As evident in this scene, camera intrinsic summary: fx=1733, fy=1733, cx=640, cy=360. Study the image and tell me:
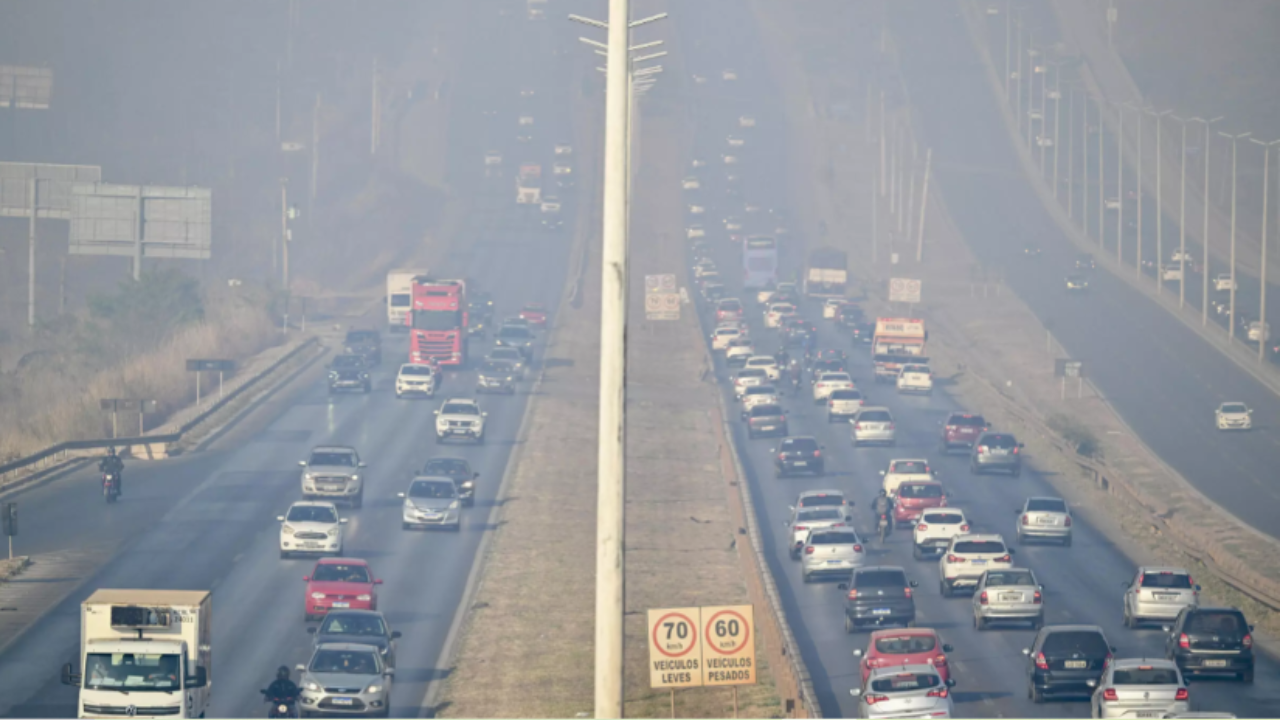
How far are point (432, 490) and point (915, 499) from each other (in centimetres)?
1569

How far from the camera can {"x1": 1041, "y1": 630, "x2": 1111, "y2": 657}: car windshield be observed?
3222cm

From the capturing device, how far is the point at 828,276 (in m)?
124

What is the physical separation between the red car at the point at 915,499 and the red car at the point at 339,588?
2044 cm

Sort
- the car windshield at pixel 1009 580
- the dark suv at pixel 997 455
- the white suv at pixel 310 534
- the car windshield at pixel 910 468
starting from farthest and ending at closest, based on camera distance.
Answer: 1. the dark suv at pixel 997 455
2. the car windshield at pixel 910 468
3. the white suv at pixel 310 534
4. the car windshield at pixel 1009 580

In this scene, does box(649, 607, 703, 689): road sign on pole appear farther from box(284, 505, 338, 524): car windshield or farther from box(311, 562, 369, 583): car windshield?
box(284, 505, 338, 524): car windshield

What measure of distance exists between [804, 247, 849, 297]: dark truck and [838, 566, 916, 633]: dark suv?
82.5m

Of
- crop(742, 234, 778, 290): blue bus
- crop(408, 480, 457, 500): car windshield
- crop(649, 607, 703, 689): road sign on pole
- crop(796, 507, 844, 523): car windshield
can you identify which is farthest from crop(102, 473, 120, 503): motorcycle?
crop(742, 234, 778, 290): blue bus

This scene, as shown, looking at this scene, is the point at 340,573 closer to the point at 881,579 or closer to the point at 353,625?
the point at 353,625

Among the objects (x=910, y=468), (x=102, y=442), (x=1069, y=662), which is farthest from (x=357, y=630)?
(x=102, y=442)

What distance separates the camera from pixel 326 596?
42188 mm

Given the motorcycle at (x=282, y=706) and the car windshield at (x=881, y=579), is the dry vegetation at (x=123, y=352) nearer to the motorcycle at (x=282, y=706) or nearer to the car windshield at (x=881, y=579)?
the car windshield at (x=881, y=579)

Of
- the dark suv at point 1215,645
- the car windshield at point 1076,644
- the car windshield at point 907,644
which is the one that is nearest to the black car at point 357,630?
the car windshield at point 907,644

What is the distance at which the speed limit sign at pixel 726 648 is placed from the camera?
21.3 metres

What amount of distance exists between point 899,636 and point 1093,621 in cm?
1134
